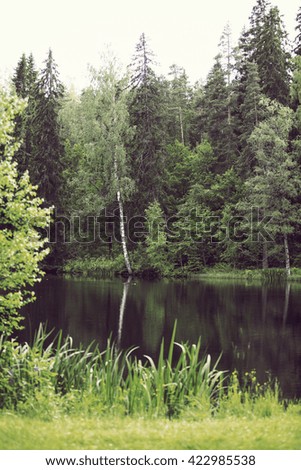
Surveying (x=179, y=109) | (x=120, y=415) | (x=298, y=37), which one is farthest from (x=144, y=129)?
(x=120, y=415)

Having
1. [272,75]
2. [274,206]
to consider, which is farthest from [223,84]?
[274,206]

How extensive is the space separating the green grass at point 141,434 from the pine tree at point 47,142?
37.5 metres

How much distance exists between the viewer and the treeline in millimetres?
36134

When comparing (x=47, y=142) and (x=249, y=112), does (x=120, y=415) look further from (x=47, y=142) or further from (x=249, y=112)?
(x=47, y=142)

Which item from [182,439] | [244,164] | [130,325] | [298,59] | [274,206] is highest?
[298,59]

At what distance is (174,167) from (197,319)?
28.2 meters

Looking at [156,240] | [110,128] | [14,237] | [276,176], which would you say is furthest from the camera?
[156,240]

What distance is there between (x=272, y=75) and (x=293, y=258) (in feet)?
45.8

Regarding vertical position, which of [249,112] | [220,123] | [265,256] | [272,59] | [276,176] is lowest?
[265,256]

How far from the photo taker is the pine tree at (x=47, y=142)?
41.8 meters

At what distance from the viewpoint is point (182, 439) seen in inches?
188

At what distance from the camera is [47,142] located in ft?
138

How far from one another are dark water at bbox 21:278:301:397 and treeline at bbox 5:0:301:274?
26.3 ft
